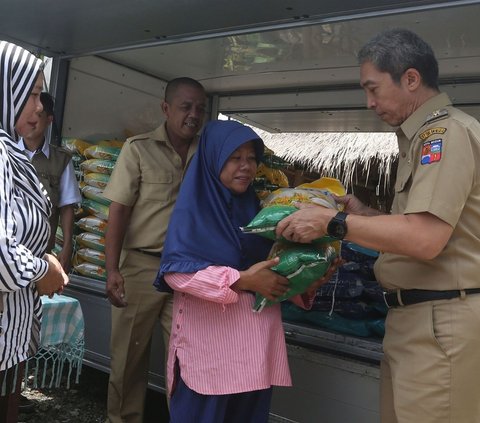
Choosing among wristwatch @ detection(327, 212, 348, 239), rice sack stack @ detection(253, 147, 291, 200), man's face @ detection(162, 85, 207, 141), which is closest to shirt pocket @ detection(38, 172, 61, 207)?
man's face @ detection(162, 85, 207, 141)

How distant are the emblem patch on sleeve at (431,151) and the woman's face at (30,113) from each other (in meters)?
1.33

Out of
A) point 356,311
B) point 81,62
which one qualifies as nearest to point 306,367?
point 356,311

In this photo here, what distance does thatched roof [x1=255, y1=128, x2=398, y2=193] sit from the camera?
16.5 feet

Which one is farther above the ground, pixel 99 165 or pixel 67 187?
pixel 99 165

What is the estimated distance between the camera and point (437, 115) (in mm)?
1776

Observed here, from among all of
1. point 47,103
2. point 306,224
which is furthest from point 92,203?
point 306,224

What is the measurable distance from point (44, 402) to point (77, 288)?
856mm

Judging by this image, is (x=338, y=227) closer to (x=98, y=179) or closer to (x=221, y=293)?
(x=221, y=293)

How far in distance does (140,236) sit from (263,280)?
1.28 metres

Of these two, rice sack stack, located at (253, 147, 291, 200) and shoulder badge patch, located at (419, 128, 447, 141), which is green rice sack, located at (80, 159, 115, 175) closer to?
rice sack stack, located at (253, 147, 291, 200)

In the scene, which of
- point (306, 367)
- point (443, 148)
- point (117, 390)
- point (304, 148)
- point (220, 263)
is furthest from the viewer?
point (304, 148)

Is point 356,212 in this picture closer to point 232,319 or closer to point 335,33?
point 232,319

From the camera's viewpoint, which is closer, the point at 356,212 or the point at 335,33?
the point at 356,212

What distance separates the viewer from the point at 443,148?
5.52ft
